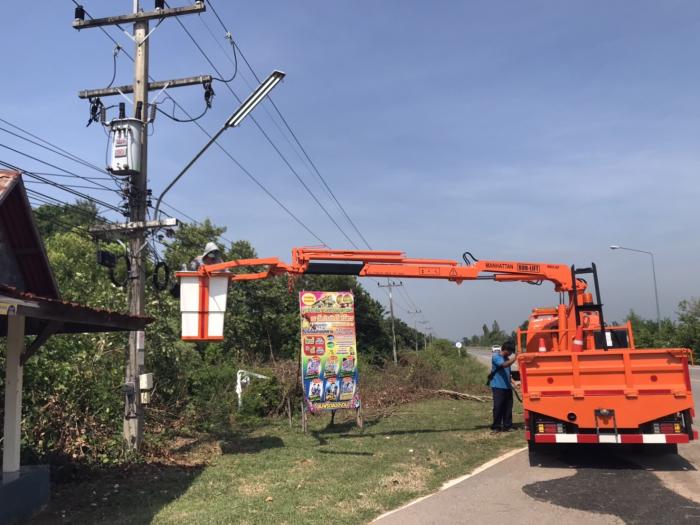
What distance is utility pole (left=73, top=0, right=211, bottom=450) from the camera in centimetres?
1054

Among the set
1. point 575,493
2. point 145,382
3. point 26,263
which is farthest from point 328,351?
point 575,493

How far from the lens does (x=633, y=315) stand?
63.1 metres

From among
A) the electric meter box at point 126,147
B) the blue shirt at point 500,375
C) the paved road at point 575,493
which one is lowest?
A: the paved road at point 575,493

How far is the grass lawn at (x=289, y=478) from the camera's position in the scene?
681 cm

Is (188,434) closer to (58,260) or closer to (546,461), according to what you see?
(546,461)

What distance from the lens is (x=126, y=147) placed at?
36.5 feet

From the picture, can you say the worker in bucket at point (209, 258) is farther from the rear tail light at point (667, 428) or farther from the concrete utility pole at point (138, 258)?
the rear tail light at point (667, 428)

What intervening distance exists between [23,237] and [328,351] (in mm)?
6321

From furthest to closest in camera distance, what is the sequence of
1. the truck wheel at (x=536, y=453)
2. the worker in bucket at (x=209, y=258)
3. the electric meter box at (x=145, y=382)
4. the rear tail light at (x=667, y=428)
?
the electric meter box at (x=145, y=382), the worker in bucket at (x=209, y=258), the truck wheel at (x=536, y=453), the rear tail light at (x=667, y=428)

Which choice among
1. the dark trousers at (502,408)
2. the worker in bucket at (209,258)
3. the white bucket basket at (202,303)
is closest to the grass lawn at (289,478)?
the dark trousers at (502,408)

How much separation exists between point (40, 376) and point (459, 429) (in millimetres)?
8179

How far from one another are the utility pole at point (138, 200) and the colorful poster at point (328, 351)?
3.48m

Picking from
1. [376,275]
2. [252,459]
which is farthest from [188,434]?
[376,275]

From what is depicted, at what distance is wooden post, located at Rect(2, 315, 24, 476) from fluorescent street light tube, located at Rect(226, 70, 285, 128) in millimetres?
5395
